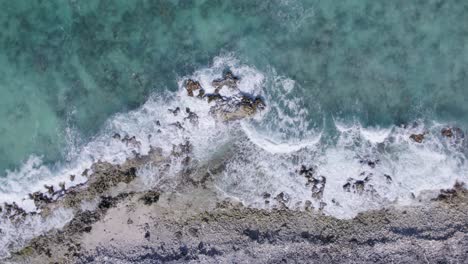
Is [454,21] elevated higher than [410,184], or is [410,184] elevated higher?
[454,21]

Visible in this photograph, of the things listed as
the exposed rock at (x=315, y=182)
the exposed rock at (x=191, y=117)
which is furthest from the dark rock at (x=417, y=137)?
the exposed rock at (x=191, y=117)

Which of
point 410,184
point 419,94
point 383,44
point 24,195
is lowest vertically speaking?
point 24,195

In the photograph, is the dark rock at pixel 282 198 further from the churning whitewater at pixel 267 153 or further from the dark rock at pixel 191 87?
the dark rock at pixel 191 87

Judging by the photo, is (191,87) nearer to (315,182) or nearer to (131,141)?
(131,141)

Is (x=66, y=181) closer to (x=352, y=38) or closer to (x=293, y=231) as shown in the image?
(x=293, y=231)

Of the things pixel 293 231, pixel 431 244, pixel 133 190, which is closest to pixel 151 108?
pixel 133 190
